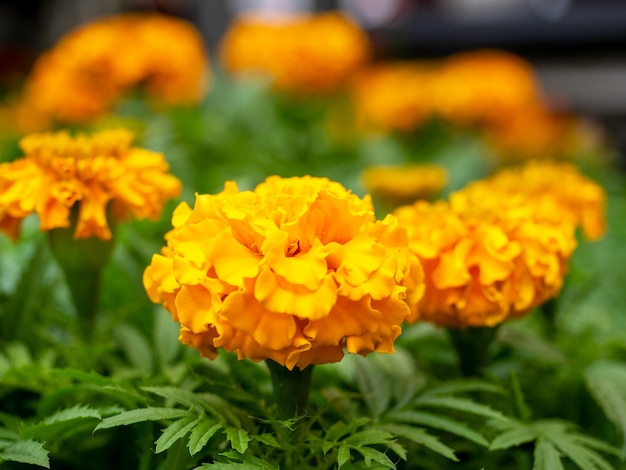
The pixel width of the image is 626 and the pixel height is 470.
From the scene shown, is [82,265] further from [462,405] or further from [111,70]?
[111,70]

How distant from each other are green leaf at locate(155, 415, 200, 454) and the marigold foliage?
0.62 feet

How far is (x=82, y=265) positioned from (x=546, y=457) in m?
0.43

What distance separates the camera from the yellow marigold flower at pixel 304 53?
5.20 feet

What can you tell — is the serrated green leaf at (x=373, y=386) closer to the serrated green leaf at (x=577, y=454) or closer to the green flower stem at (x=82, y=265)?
the serrated green leaf at (x=577, y=454)

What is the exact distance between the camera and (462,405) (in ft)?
2.10

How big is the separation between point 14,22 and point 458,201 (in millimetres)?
2904

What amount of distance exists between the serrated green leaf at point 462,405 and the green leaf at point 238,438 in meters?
0.17

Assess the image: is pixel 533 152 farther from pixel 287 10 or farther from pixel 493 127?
pixel 287 10

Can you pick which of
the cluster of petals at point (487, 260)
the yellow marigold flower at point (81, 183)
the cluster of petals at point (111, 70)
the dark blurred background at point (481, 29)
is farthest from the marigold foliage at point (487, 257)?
the dark blurred background at point (481, 29)

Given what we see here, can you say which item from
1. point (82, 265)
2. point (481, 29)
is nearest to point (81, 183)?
point (82, 265)

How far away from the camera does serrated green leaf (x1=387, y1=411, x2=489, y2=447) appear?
24.2 inches

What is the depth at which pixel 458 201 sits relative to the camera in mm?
719

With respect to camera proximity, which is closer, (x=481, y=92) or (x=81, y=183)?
(x=81, y=183)

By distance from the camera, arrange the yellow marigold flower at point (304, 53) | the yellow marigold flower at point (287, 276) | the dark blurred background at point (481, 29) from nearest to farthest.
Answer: the yellow marigold flower at point (287, 276) → the yellow marigold flower at point (304, 53) → the dark blurred background at point (481, 29)
